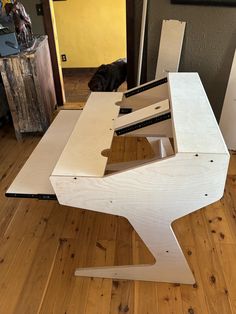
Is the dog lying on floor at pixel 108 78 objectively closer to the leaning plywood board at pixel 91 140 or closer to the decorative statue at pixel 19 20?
the decorative statue at pixel 19 20

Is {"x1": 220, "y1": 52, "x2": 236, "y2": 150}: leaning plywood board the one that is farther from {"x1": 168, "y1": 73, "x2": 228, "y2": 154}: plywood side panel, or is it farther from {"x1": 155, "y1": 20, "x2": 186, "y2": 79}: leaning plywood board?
{"x1": 168, "y1": 73, "x2": 228, "y2": 154}: plywood side panel

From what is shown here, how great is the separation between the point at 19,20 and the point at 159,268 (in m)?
2.17

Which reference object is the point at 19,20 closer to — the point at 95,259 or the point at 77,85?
the point at 77,85

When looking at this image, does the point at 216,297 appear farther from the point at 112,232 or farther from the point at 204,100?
the point at 204,100

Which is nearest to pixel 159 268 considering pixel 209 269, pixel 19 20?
pixel 209 269

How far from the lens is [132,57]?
272cm

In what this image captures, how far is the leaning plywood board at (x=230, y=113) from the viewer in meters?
2.07

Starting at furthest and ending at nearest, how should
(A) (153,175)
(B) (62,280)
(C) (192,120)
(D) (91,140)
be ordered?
(B) (62,280) → (D) (91,140) → (C) (192,120) → (A) (153,175)

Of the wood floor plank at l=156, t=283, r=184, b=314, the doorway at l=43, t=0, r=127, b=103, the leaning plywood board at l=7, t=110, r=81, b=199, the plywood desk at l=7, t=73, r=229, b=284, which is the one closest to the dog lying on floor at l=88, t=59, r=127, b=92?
the doorway at l=43, t=0, r=127, b=103

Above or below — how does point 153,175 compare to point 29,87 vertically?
above

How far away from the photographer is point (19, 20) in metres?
2.27

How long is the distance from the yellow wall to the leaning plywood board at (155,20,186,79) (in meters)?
1.92

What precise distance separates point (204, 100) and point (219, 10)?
1.12 m

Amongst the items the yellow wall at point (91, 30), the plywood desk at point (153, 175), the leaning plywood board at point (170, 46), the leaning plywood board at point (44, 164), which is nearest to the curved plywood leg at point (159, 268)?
the plywood desk at point (153, 175)
